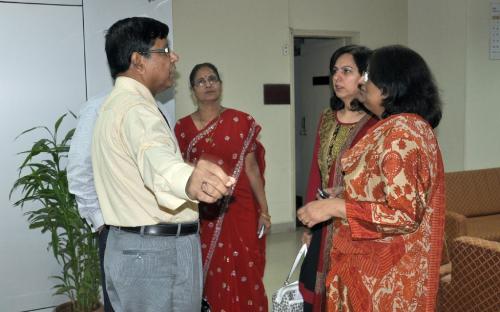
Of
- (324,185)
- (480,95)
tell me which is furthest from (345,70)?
(480,95)

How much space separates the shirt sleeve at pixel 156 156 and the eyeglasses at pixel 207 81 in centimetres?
157

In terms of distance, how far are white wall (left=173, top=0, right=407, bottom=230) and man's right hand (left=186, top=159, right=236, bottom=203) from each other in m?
3.88

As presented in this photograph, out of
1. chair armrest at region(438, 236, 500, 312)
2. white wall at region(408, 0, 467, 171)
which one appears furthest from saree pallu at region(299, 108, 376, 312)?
white wall at region(408, 0, 467, 171)

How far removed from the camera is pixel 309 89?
6.18 m

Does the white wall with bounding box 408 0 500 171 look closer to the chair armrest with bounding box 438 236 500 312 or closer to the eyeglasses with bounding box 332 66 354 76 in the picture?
the chair armrest with bounding box 438 236 500 312

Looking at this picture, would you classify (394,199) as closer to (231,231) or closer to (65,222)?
(231,231)

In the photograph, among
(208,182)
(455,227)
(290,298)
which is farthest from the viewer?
(455,227)

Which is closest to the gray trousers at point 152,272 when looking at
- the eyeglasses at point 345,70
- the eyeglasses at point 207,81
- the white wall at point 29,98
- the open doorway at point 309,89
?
the eyeglasses at point 345,70

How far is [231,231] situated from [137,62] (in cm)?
149

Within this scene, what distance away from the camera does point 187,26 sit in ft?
16.1

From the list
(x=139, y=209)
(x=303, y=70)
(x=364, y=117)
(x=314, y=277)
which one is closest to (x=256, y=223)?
(x=314, y=277)

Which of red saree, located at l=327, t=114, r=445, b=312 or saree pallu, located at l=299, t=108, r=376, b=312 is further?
saree pallu, located at l=299, t=108, r=376, b=312

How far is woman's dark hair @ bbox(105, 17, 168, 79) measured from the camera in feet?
4.99

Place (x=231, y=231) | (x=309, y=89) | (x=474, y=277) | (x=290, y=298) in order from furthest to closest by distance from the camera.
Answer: (x=309, y=89)
(x=231, y=231)
(x=474, y=277)
(x=290, y=298)
